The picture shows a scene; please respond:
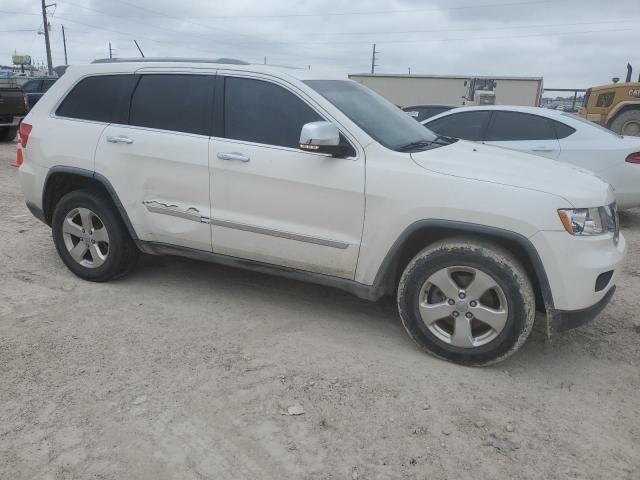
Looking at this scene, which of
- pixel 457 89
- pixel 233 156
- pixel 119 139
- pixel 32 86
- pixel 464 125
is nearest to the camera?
pixel 233 156

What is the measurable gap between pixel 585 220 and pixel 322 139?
1.58 m

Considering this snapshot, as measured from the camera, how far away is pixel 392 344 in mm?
3623

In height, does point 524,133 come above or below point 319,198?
above

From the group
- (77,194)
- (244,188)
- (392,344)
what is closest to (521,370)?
(392,344)

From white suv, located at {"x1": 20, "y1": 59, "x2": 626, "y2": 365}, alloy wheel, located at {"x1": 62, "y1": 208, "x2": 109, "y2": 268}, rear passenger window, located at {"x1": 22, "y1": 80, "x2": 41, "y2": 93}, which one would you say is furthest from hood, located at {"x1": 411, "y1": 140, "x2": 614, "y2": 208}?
rear passenger window, located at {"x1": 22, "y1": 80, "x2": 41, "y2": 93}

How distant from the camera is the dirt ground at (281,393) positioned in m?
2.49

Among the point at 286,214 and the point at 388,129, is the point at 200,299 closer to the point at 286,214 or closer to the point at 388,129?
the point at 286,214

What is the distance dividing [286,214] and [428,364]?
1.32 meters

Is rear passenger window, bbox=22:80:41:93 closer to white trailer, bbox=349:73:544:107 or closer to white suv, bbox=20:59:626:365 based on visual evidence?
white trailer, bbox=349:73:544:107

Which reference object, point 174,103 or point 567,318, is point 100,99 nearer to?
point 174,103

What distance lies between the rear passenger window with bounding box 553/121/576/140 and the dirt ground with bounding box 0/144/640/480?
2918 mm

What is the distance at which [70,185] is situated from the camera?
459cm

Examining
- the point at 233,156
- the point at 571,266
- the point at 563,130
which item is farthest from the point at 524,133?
the point at 233,156

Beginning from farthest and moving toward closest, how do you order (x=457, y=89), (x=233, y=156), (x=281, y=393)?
(x=457, y=89)
(x=233, y=156)
(x=281, y=393)
